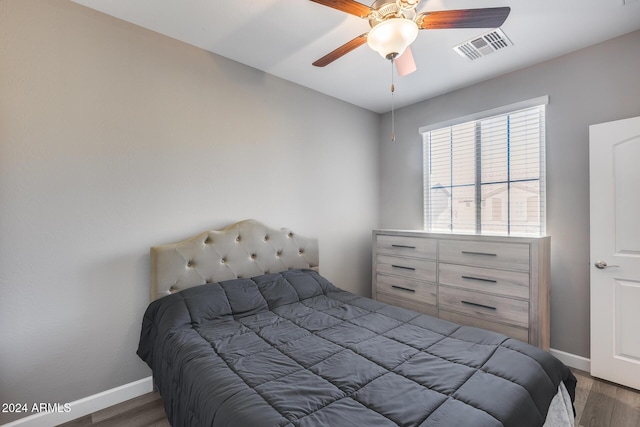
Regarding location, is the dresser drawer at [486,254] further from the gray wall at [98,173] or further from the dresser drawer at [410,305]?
the gray wall at [98,173]

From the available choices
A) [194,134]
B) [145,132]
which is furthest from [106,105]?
[194,134]

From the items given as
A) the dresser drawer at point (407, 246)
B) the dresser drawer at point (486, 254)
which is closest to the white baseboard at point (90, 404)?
the dresser drawer at point (407, 246)

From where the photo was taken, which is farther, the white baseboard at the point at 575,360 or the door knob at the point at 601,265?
the white baseboard at the point at 575,360

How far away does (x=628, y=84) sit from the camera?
225cm

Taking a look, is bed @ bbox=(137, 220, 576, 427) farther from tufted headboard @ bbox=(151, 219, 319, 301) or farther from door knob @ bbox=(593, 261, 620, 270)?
door knob @ bbox=(593, 261, 620, 270)

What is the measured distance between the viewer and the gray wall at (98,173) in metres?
1.72

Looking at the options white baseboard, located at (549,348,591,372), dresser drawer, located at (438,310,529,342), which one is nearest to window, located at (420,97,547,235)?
dresser drawer, located at (438,310,529,342)

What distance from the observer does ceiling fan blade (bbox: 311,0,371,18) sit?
1.40 m

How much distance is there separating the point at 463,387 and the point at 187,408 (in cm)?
124

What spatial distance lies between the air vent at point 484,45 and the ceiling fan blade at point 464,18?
832 mm

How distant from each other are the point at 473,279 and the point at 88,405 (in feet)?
9.80

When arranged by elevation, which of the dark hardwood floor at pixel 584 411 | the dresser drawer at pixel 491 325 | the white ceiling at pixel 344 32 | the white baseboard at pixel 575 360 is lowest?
the dark hardwood floor at pixel 584 411

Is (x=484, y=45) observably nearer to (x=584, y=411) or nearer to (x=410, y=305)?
(x=410, y=305)

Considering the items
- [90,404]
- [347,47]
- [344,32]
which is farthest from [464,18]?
[90,404]
